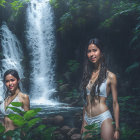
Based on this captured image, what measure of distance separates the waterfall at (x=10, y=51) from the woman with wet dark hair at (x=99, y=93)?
9.28 m

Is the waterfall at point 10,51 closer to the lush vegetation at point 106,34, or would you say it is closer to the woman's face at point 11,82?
the lush vegetation at point 106,34

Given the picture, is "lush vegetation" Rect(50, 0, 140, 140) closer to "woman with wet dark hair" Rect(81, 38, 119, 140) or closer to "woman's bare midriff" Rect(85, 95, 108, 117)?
"woman with wet dark hair" Rect(81, 38, 119, 140)

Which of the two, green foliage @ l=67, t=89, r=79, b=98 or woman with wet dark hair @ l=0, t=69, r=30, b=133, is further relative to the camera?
green foliage @ l=67, t=89, r=79, b=98

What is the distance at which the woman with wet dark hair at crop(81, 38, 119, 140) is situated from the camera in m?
1.92

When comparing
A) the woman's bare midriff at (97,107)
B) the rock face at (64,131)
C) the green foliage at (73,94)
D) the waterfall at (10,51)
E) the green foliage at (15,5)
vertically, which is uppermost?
the green foliage at (15,5)

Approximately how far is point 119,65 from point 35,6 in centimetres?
867

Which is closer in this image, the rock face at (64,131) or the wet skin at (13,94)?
the wet skin at (13,94)

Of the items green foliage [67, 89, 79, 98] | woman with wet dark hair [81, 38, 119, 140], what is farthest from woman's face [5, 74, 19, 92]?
green foliage [67, 89, 79, 98]

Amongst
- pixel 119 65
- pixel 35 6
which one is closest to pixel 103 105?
pixel 119 65

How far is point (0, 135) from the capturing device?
1020 mm

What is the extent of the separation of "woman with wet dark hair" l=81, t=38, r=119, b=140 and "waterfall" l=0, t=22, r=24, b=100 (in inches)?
366

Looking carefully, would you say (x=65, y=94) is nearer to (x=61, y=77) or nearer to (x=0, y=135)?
(x=61, y=77)

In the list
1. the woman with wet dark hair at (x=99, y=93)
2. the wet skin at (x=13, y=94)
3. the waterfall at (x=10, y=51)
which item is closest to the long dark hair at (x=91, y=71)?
the woman with wet dark hair at (x=99, y=93)

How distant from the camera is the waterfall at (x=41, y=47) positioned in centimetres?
1120
